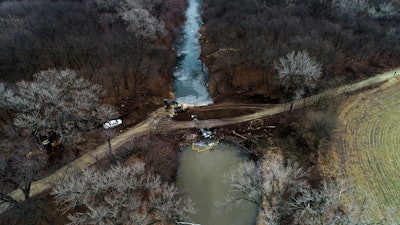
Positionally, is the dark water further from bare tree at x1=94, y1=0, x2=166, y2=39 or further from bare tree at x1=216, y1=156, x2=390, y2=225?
bare tree at x1=216, y1=156, x2=390, y2=225

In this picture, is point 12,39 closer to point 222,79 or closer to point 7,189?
point 7,189

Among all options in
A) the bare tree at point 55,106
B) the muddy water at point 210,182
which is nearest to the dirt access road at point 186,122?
the bare tree at point 55,106

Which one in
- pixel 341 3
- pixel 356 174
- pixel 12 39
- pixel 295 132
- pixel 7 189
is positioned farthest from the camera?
pixel 341 3

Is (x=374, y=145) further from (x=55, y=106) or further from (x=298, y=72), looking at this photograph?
(x=55, y=106)

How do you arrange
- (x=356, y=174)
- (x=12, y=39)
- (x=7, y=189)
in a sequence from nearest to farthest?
(x=7, y=189) → (x=356, y=174) → (x=12, y=39)

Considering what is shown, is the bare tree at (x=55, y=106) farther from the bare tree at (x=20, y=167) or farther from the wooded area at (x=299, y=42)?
the wooded area at (x=299, y=42)

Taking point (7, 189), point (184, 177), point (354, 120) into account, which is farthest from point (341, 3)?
point (7, 189)

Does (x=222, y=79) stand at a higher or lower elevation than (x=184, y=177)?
higher

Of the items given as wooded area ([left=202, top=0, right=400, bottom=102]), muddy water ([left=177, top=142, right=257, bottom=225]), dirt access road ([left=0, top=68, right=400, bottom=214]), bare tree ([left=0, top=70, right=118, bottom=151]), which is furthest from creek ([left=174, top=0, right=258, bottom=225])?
bare tree ([left=0, top=70, right=118, bottom=151])
